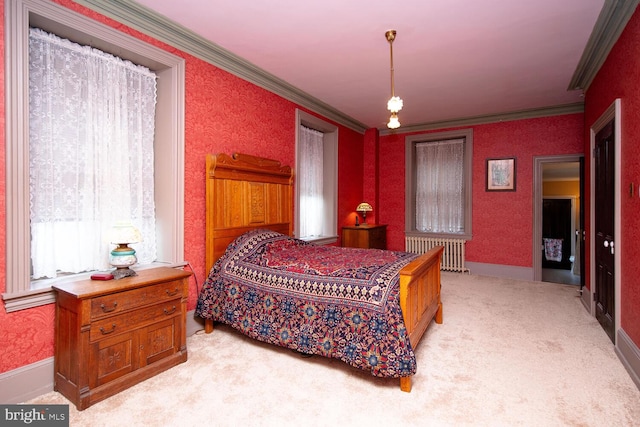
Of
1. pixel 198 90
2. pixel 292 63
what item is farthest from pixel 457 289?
pixel 198 90

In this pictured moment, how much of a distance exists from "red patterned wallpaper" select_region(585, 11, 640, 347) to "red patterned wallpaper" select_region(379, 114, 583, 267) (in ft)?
8.07

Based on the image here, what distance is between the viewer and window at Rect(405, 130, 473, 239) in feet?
19.6

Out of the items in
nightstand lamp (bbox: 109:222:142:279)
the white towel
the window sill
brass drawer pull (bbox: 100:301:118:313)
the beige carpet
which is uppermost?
nightstand lamp (bbox: 109:222:142:279)

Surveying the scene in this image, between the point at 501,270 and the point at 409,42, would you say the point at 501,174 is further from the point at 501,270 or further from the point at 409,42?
the point at 409,42

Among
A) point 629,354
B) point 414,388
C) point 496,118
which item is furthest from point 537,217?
point 414,388

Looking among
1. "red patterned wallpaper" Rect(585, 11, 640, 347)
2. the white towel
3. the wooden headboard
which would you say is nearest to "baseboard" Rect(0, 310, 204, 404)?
the wooden headboard

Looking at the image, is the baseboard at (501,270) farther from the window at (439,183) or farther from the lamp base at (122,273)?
the lamp base at (122,273)

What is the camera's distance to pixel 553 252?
675 centimetres

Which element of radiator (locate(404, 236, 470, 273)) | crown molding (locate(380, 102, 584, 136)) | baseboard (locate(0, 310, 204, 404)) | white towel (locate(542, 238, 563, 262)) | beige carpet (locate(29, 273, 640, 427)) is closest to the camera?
beige carpet (locate(29, 273, 640, 427))

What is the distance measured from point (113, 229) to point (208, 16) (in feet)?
6.06

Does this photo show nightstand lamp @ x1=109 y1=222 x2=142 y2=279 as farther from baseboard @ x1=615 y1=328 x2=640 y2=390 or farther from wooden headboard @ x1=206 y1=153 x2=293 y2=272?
baseboard @ x1=615 y1=328 x2=640 y2=390

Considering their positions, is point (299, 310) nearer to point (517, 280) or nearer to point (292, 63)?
point (292, 63)

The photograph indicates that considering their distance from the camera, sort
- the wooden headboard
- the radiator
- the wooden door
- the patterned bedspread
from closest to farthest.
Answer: the patterned bedspread → the wooden door → the wooden headboard → the radiator

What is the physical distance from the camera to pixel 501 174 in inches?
223
